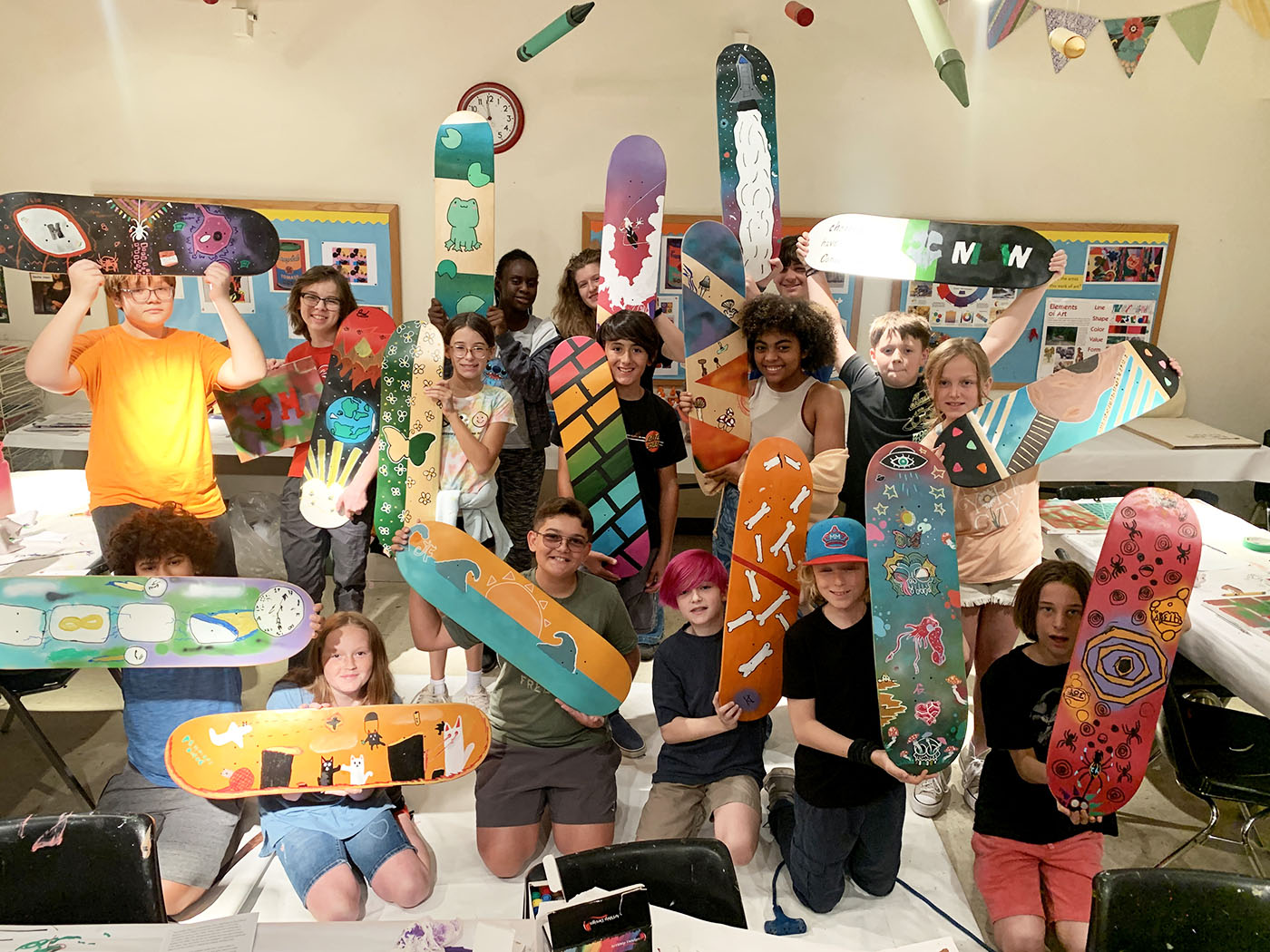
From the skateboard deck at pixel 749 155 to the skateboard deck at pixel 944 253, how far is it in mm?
251

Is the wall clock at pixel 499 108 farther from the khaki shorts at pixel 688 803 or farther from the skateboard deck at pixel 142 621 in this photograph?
the khaki shorts at pixel 688 803

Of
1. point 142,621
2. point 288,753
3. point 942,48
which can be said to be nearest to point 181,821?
point 288,753

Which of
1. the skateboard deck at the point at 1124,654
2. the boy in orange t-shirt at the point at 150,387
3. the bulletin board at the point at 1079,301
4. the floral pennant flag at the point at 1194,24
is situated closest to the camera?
the skateboard deck at the point at 1124,654

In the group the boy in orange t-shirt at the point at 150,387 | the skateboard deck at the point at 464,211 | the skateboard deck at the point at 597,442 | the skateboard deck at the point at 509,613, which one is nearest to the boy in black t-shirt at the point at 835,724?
the skateboard deck at the point at 509,613

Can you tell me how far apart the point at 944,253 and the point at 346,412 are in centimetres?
179

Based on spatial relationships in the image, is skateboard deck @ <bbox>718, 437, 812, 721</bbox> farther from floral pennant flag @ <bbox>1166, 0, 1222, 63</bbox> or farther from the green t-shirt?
floral pennant flag @ <bbox>1166, 0, 1222, 63</bbox>

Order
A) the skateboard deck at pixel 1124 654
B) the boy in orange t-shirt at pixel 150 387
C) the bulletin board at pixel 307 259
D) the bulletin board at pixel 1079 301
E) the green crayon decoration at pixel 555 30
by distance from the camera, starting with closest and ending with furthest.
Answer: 1. the skateboard deck at pixel 1124 654
2. the boy in orange t-shirt at pixel 150 387
3. the green crayon decoration at pixel 555 30
4. the bulletin board at pixel 307 259
5. the bulletin board at pixel 1079 301

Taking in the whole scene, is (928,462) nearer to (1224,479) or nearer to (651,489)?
(651,489)

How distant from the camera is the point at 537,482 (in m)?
3.24

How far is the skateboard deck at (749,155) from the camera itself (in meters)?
2.79

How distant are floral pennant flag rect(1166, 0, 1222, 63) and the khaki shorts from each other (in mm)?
4008

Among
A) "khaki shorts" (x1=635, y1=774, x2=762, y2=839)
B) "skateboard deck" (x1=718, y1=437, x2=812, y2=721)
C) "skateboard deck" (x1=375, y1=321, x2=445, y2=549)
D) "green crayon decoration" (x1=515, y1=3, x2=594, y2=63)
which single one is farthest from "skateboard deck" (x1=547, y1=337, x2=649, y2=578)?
"green crayon decoration" (x1=515, y1=3, x2=594, y2=63)

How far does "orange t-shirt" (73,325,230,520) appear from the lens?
98.5 inches

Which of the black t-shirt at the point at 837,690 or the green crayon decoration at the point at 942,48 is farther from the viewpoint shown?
the green crayon decoration at the point at 942,48
